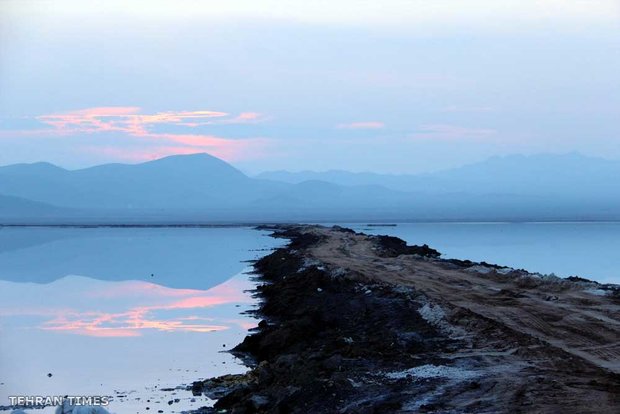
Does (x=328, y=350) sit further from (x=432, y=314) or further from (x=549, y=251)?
(x=549, y=251)

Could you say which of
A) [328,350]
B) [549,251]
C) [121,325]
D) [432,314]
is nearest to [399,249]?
[549,251]

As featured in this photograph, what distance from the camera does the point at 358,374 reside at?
12484mm

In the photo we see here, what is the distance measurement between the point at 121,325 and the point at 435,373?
11.9 m

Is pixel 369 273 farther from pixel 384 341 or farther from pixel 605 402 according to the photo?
pixel 605 402

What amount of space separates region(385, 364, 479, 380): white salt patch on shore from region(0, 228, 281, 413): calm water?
3132 mm

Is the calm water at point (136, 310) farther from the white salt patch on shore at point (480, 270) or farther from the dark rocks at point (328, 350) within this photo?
the white salt patch on shore at point (480, 270)

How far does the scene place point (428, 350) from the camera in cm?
1483

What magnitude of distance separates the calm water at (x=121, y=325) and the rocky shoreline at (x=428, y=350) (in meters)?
1.01

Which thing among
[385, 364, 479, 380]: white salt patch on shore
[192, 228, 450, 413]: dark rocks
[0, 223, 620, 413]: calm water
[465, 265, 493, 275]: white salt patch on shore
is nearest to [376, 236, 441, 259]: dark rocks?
[0, 223, 620, 413]: calm water

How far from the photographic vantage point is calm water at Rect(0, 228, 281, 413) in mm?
14477

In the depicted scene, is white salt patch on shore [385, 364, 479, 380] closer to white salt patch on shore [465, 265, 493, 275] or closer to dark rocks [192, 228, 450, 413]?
dark rocks [192, 228, 450, 413]

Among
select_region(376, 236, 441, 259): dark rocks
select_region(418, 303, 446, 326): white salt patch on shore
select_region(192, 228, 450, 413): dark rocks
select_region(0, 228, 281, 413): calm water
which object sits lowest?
select_region(0, 228, 281, 413): calm water

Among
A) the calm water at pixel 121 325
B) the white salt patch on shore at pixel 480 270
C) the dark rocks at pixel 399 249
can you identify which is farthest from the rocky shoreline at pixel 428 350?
the dark rocks at pixel 399 249

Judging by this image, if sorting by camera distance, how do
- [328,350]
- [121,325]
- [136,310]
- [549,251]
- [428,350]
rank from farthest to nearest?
[549,251] < [136,310] < [121,325] < [328,350] < [428,350]
